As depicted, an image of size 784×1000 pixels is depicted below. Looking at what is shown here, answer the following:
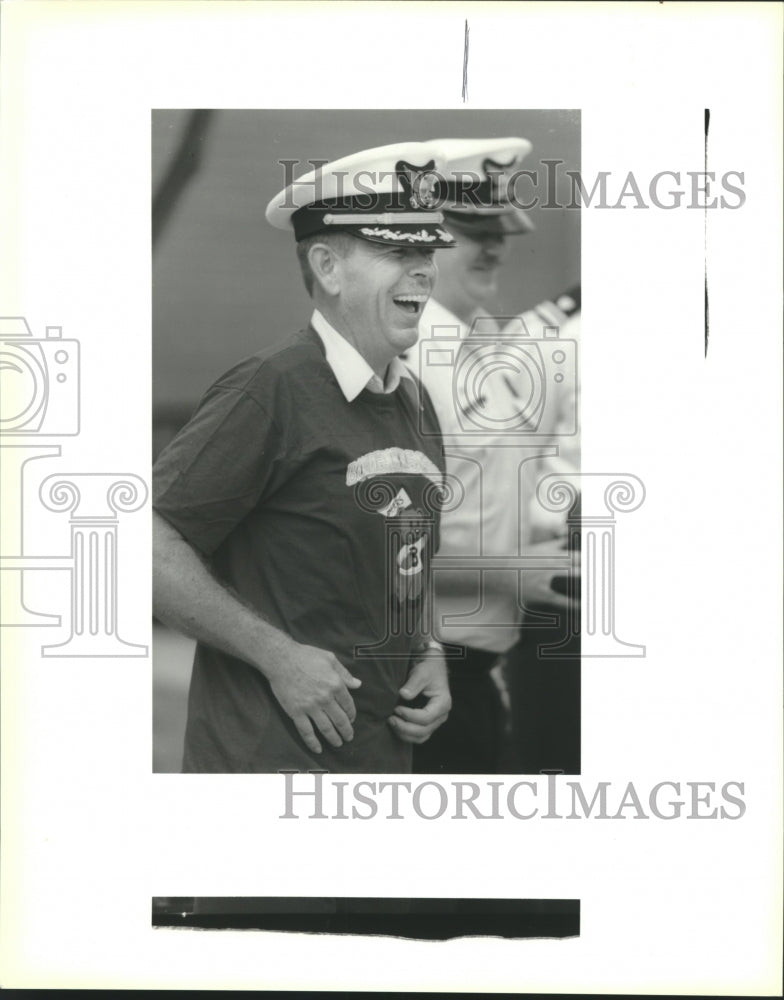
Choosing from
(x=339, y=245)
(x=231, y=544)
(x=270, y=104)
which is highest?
(x=270, y=104)

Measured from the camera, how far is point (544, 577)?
11.4 feet

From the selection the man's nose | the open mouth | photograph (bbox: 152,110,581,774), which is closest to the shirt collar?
photograph (bbox: 152,110,581,774)

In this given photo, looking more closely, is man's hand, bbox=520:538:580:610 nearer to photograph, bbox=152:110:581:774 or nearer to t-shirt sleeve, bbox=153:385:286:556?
photograph, bbox=152:110:581:774

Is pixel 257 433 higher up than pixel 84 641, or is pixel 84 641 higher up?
pixel 257 433

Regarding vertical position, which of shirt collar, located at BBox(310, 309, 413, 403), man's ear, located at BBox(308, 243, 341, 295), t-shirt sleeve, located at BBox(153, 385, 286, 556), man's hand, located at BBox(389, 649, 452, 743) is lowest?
man's hand, located at BBox(389, 649, 452, 743)

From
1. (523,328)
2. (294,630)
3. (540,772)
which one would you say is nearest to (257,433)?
(294,630)

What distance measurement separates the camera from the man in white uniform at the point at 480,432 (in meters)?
3.43

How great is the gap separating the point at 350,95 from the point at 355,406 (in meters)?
0.80

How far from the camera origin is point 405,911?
3.46 meters

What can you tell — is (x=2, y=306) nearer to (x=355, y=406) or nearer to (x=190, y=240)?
(x=190, y=240)

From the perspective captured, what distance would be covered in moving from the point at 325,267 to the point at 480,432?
0.59m

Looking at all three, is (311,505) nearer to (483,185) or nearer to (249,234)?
(249,234)

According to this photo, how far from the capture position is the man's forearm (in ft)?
11.3

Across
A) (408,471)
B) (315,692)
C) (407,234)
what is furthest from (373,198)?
(315,692)
